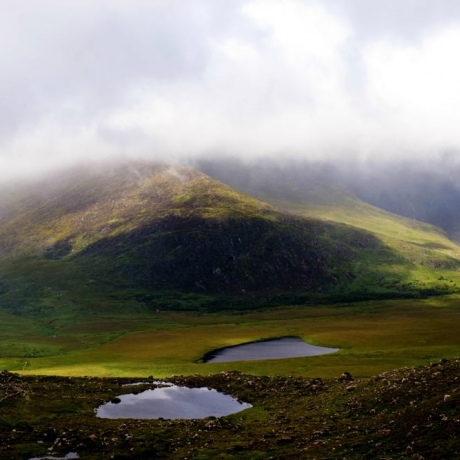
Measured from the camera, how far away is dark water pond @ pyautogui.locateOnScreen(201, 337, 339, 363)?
118113mm

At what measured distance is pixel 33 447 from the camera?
40312 mm

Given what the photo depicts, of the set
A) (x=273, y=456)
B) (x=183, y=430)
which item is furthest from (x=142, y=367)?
(x=273, y=456)

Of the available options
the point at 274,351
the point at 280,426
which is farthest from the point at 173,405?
the point at 274,351

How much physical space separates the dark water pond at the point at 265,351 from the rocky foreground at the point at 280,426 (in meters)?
55.9

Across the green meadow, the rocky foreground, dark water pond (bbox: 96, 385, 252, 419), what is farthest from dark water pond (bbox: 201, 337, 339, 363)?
the rocky foreground

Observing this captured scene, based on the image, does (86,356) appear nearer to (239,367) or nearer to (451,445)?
(239,367)

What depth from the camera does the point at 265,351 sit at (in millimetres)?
129125

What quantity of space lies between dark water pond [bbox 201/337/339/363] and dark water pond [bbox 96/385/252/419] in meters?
46.7

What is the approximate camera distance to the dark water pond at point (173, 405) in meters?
55.9

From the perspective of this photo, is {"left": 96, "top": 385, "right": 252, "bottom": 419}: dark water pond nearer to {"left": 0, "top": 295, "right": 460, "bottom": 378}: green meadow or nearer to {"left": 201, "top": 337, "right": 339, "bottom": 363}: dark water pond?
{"left": 0, "top": 295, "right": 460, "bottom": 378}: green meadow

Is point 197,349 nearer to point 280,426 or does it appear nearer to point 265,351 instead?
point 265,351

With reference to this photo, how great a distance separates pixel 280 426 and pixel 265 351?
84.8m

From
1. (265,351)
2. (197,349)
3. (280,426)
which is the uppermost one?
(280,426)

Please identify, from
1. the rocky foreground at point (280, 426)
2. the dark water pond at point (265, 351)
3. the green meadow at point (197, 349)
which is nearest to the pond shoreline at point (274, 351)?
the dark water pond at point (265, 351)
